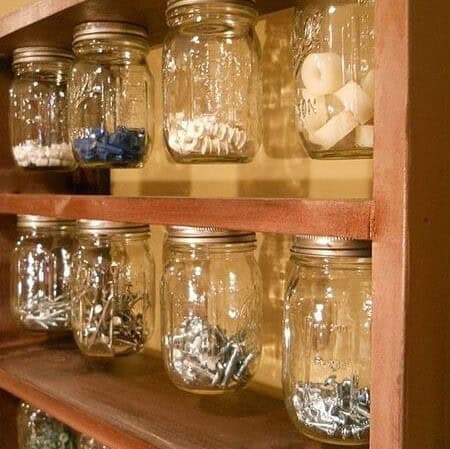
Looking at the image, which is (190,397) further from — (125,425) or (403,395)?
(403,395)

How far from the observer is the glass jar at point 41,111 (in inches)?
45.3

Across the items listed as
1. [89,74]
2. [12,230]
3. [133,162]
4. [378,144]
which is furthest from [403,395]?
[12,230]

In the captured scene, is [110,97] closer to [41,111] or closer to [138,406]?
[41,111]

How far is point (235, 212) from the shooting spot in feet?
2.32

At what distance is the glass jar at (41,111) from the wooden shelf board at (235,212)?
0.55 ft

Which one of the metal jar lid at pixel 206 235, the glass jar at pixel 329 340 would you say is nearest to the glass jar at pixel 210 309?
the metal jar lid at pixel 206 235

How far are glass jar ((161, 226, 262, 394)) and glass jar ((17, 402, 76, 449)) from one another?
344mm

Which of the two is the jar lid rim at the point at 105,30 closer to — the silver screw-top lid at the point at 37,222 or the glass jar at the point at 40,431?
the silver screw-top lid at the point at 37,222

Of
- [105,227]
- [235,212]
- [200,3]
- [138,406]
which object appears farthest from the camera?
[105,227]

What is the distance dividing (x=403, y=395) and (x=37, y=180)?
0.85 meters

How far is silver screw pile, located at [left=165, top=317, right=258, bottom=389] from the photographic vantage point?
88 cm

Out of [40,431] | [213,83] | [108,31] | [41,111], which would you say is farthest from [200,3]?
[40,431]

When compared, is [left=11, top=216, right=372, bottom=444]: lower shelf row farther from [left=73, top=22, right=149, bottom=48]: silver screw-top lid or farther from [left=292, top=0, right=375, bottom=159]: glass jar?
[left=73, top=22, right=149, bottom=48]: silver screw-top lid

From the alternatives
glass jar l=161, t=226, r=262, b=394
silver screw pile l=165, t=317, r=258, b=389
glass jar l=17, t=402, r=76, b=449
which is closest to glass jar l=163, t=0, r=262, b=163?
glass jar l=161, t=226, r=262, b=394
